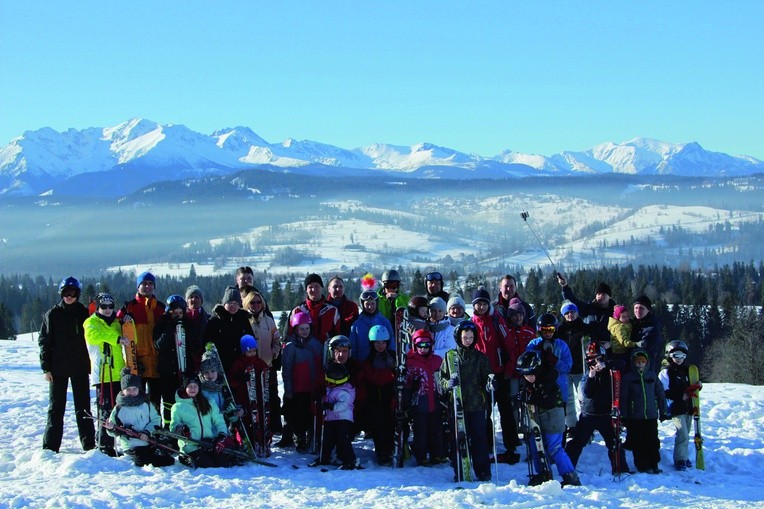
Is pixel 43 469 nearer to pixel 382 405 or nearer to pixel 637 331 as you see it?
pixel 382 405

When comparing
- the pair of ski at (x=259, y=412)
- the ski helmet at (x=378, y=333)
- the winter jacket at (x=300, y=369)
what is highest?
the ski helmet at (x=378, y=333)

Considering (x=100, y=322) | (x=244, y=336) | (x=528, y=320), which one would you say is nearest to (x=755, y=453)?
(x=528, y=320)

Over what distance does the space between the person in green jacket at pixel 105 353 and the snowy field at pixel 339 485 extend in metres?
0.76

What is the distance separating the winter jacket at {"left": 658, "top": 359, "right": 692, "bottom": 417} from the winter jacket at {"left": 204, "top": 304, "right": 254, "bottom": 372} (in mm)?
5689

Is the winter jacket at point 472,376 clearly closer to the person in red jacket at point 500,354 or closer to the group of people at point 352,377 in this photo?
the group of people at point 352,377

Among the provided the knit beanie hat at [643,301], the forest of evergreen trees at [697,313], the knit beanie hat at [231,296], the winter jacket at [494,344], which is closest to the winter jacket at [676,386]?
the knit beanie hat at [643,301]

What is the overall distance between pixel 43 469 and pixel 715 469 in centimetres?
836

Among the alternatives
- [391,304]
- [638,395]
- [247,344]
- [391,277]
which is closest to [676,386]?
[638,395]

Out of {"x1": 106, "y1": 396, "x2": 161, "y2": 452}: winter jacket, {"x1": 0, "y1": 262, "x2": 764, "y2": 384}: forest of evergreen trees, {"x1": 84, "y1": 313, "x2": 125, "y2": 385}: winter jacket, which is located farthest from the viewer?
{"x1": 0, "y1": 262, "x2": 764, "y2": 384}: forest of evergreen trees

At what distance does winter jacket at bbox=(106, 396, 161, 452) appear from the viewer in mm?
8945

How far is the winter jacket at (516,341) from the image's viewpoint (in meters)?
9.70

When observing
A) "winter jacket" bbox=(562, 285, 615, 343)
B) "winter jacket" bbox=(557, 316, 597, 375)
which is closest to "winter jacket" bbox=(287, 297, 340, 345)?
"winter jacket" bbox=(557, 316, 597, 375)

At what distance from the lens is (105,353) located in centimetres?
957

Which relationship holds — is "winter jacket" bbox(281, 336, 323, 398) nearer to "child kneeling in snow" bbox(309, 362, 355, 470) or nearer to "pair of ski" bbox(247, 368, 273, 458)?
"pair of ski" bbox(247, 368, 273, 458)
